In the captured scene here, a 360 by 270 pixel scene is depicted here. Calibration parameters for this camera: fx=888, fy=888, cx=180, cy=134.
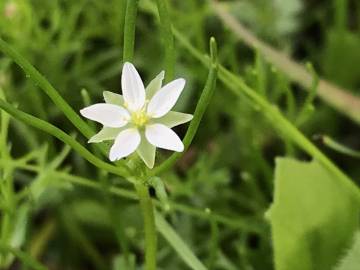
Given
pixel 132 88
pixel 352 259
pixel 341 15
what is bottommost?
pixel 352 259

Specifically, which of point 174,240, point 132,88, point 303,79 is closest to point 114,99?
point 132,88

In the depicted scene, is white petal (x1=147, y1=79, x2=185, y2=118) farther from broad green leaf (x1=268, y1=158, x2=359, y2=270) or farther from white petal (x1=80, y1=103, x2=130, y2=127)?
broad green leaf (x1=268, y1=158, x2=359, y2=270)

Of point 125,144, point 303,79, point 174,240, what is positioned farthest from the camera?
point 303,79

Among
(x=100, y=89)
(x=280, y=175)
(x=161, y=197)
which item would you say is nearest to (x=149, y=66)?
(x=100, y=89)

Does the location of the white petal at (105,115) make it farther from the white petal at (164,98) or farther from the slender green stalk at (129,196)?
the slender green stalk at (129,196)

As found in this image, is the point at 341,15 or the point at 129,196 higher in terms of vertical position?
the point at 341,15

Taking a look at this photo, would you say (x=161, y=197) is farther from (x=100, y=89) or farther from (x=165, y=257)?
(x=100, y=89)

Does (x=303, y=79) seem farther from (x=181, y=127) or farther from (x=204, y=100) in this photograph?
(x=204, y=100)
